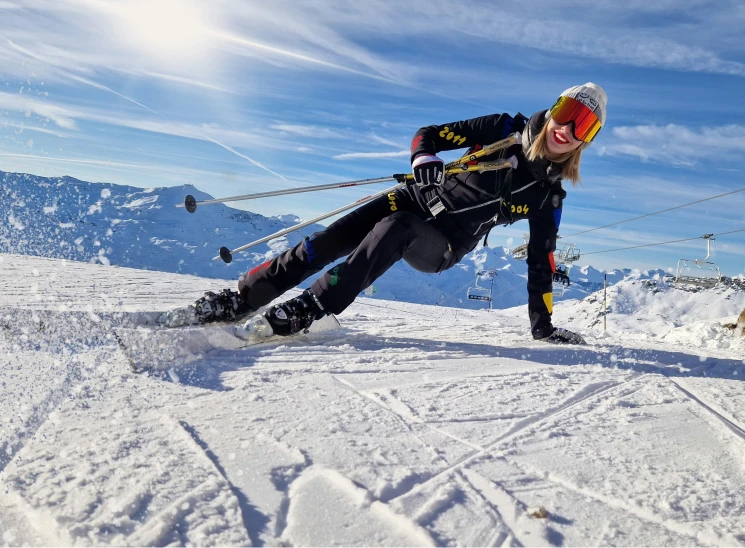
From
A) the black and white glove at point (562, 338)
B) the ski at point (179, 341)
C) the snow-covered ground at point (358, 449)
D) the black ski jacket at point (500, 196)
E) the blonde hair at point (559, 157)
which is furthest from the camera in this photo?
the black and white glove at point (562, 338)

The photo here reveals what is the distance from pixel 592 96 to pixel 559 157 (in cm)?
45

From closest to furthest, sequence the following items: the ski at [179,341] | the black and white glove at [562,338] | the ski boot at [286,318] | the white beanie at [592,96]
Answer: the ski at [179,341]
the ski boot at [286,318]
the white beanie at [592,96]
the black and white glove at [562,338]

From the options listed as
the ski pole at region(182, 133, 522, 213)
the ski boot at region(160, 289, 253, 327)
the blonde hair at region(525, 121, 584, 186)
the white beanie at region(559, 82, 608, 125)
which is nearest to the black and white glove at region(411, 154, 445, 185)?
the ski pole at region(182, 133, 522, 213)

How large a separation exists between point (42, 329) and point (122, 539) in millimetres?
2540

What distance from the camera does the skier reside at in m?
3.47

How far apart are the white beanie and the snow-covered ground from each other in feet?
5.63

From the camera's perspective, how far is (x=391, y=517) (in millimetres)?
1300

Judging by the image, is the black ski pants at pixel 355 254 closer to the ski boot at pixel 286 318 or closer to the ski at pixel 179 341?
the ski boot at pixel 286 318

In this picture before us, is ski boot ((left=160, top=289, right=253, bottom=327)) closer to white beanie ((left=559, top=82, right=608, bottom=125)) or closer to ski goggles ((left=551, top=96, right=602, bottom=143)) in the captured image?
ski goggles ((left=551, top=96, right=602, bottom=143))

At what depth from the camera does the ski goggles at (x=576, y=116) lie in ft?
11.4

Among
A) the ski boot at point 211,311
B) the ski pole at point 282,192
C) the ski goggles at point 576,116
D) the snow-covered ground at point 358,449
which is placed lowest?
the snow-covered ground at point 358,449

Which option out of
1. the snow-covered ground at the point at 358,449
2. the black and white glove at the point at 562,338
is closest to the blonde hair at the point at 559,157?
the black and white glove at the point at 562,338

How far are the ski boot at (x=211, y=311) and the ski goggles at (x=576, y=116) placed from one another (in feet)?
8.41

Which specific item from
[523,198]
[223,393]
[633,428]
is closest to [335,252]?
[523,198]
